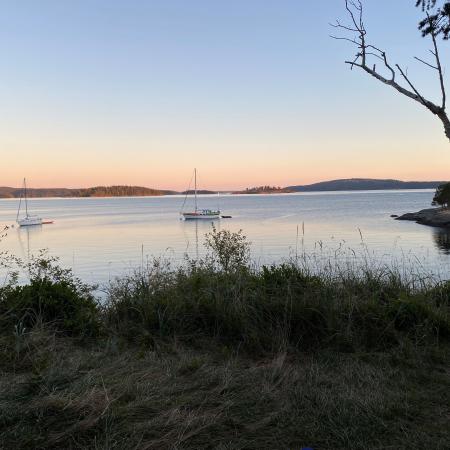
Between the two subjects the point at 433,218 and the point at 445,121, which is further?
the point at 433,218

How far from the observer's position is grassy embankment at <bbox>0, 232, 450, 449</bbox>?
10.8 ft

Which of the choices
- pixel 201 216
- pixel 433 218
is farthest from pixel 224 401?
pixel 201 216

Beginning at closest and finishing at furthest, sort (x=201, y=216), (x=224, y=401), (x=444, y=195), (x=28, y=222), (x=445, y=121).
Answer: (x=224, y=401)
(x=445, y=121)
(x=444, y=195)
(x=28, y=222)
(x=201, y=216)

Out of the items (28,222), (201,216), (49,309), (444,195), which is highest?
(444,195)

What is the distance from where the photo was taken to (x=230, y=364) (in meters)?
4.64

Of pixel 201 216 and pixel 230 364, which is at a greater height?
pixel 230 364

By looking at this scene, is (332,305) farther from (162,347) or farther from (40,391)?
Result: (40,391)

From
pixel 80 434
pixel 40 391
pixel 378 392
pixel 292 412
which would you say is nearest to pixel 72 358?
pixel 40 391

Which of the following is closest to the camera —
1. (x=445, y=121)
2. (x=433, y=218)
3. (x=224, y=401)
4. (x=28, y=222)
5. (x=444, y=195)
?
(x=224, y=401)

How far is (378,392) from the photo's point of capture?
3.97 meters

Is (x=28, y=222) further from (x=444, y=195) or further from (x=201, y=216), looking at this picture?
(x=444, y=195)

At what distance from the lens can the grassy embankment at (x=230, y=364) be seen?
329 cm

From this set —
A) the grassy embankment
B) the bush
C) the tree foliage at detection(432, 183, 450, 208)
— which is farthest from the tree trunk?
the tree foliage at detection(432, 183, 450, 208)

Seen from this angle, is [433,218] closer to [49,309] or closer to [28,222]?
[28,222]
